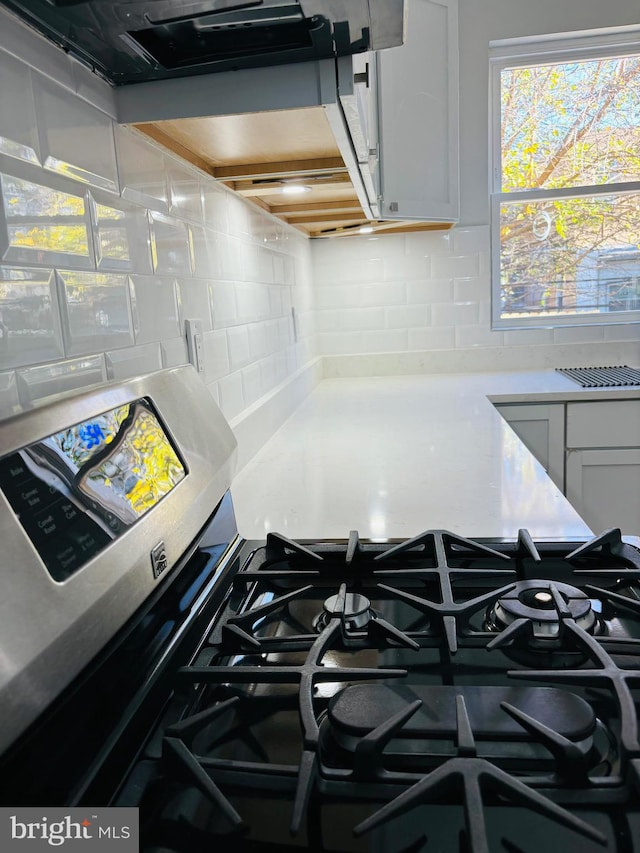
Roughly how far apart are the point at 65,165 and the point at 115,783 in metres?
0.62

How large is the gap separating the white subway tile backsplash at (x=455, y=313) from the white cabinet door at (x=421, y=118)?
567 mm

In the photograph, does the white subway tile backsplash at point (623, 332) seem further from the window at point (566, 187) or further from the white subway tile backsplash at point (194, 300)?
the white subway tile backsplash at point (194, 300)

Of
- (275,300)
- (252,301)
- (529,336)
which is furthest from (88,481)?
(529,336)

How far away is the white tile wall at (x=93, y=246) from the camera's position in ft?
1.99

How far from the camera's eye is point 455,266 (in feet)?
8.57

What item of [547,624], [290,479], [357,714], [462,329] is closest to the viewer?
[357,714]

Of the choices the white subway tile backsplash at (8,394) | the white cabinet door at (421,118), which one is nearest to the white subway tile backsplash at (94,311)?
the white subway tile backsplash at (8,394)

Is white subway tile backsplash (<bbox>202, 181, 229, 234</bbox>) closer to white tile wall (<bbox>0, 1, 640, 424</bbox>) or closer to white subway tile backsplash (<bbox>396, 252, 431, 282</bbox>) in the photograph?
white tile wall (<bbox>0, 1, 640, 424</bbox>)

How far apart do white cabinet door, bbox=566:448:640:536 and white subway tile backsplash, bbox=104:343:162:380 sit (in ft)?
5.25

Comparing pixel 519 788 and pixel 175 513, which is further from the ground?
pixel 175 513

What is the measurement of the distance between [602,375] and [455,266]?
2.48 ft

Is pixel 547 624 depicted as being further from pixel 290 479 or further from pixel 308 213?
pixel 308 213

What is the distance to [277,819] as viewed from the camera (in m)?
0.41

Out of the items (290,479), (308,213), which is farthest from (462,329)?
(290,479)
